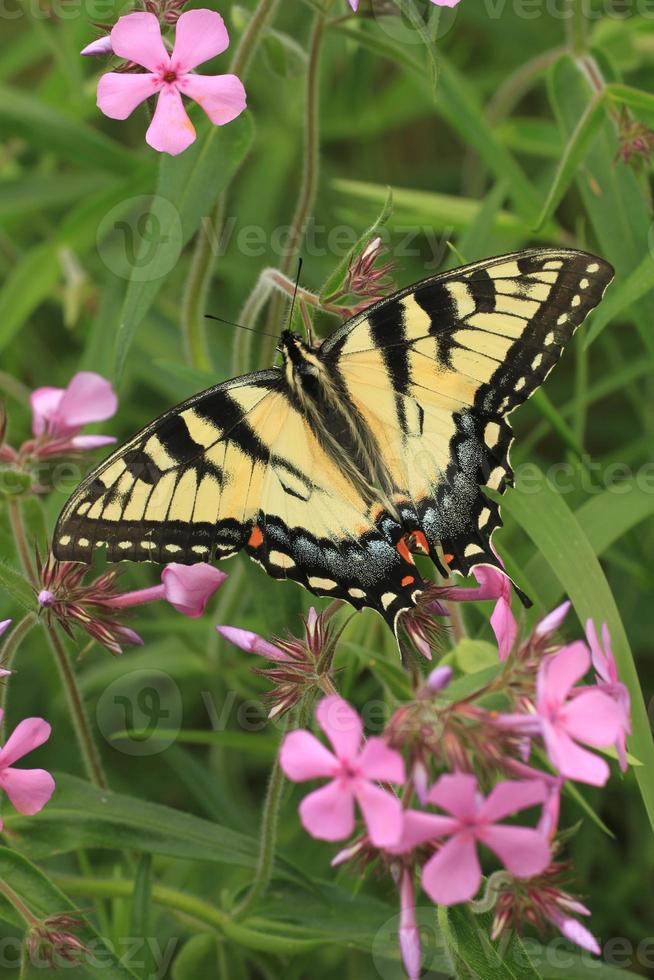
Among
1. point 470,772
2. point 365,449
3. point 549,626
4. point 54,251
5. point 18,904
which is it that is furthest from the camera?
point 54,251

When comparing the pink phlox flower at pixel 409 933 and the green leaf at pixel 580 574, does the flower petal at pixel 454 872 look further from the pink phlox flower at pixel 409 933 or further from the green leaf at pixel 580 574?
the green leaf at pixel 580 574

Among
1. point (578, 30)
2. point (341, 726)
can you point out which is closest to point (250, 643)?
point (341, 726)

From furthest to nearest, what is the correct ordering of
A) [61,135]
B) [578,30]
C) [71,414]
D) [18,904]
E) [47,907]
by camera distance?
[61,135], [578,30], [71,414], [47,907], [18,904]

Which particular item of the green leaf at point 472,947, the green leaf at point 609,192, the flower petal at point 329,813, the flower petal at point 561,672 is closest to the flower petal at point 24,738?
the flower petal at point 329,813

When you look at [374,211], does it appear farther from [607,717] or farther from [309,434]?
[607,717]

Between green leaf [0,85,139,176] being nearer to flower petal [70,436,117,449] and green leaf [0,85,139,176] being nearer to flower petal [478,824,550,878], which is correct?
flower petal [70,436,117,449]

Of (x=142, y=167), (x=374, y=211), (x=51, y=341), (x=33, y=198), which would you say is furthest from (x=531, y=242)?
(x=51, y=341)

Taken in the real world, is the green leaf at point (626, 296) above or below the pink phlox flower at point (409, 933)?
above

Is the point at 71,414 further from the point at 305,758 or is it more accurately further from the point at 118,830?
the point at 305,758
